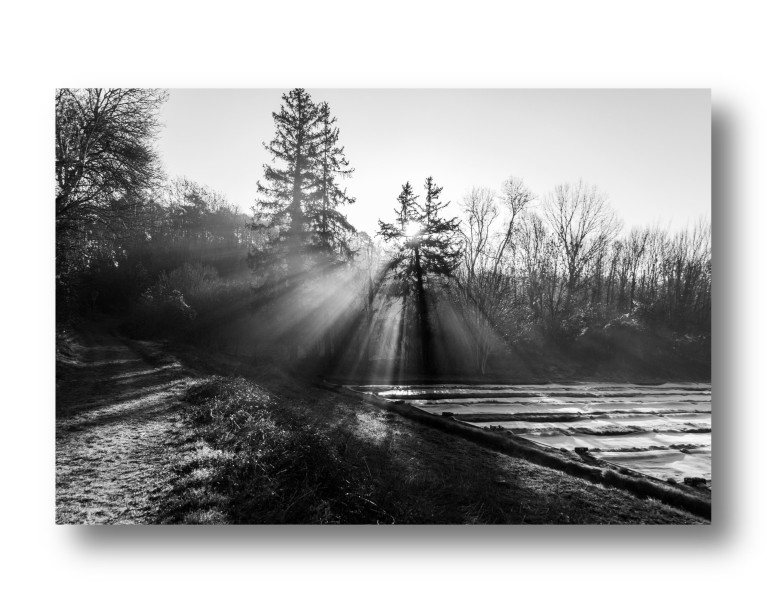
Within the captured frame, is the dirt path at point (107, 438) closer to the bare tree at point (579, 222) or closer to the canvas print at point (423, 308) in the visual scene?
the canvas print at point (423, 308)

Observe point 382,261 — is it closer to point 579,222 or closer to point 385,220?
point 385,220

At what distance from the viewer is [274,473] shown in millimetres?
3268

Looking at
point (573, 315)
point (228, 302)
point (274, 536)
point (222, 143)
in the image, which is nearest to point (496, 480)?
point (274, 536)

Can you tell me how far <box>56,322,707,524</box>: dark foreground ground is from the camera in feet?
10.1

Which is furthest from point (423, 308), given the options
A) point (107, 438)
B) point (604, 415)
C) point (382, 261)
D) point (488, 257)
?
point (107, 438)

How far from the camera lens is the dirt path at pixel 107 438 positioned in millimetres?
3048

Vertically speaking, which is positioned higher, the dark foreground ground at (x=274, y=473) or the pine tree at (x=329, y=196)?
the pine tree at (x=329, y=196)

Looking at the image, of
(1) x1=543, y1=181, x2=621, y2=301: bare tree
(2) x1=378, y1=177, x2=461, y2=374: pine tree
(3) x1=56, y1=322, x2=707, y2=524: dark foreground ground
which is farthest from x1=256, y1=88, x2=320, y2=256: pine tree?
(3) x1=56, y1=322, x2=707, y2=524: dark foreground ground

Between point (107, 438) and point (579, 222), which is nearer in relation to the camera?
point (107, 438)

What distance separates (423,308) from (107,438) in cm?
461

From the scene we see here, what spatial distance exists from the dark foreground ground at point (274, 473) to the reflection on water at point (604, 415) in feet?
2.55

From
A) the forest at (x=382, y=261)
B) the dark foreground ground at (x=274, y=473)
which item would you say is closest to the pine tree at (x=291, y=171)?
the forest at (x=382, y=261)

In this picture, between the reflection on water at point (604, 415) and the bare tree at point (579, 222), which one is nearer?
the reflection on water at point (604, 415)

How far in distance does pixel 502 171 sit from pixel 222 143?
3.33 meters
